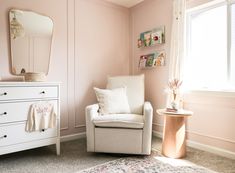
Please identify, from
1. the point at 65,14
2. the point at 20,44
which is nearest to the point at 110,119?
the point at 20,44

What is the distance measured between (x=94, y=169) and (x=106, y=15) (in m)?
2.54

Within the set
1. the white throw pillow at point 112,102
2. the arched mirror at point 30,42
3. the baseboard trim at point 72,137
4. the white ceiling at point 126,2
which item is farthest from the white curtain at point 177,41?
the arched mirror at point 30,42

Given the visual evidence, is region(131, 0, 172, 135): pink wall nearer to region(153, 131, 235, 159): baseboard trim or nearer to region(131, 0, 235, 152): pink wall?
region(131, 0, 235, 152): pink wall

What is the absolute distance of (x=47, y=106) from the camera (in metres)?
2.26

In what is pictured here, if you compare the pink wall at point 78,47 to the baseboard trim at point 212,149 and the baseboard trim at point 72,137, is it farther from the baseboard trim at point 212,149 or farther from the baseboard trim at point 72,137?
the baseboard trim at point 212,149

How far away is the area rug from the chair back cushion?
0.75m

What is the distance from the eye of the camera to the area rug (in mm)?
1938

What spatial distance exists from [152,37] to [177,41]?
522mm

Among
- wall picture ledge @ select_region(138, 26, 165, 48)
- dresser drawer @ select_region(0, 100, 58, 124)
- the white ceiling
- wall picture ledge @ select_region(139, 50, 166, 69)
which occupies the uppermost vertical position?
the white ceiling

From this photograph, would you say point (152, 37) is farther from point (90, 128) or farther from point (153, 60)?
point (90, 128)

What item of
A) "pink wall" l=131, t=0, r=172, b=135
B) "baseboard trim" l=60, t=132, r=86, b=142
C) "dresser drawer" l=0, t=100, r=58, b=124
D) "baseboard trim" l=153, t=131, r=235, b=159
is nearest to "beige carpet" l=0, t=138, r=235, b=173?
"baseboard trim" l=153, t=131, r=235, b=159

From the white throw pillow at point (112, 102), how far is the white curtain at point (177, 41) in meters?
0.68

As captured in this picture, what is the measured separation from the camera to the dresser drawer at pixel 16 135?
78.7 inches

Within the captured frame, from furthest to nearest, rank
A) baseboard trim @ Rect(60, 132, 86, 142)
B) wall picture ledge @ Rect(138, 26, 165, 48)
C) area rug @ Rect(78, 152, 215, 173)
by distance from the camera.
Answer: wall picture ledge @ Rect(138, 26, 165, 48), baseboard trim @ Rect(60, 132, 86, 142), area rug @ Rect(78, 152, 215, 173)
